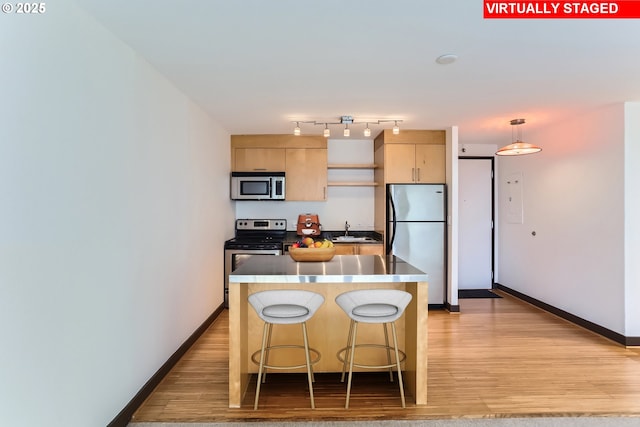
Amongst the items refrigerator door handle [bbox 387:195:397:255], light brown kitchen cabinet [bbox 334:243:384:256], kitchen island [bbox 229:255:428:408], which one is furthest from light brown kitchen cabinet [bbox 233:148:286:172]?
kitchen island [bbox 229:255:428:408]

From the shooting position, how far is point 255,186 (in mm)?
5051

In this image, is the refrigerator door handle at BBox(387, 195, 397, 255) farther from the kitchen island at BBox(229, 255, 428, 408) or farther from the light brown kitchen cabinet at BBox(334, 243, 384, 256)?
the kitchen island at BBox(229, 255, 428, 408)

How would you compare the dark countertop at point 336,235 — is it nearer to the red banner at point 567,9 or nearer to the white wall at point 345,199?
the white wall at point 345,199

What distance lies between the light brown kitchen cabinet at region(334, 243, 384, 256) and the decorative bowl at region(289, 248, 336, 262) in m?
1.93

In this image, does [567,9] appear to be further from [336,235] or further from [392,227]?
[336,235]

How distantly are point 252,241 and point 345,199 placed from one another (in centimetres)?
161

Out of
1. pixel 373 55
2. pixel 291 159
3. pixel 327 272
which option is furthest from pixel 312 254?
pixel 291 159

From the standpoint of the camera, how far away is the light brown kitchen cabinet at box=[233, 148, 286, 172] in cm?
517

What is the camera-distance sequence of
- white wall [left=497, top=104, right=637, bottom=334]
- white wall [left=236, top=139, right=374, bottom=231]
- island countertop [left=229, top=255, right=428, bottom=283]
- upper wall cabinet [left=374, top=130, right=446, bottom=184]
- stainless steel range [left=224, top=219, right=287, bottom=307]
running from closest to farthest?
1. island countertop [left=229, top=255, right=428, bottom=283]
2. white wall [left=497, top=104, right=637, bottom=334]
3. stainless steel range [left=224, top=219, right=287, bottom=307]
4. upper wall cabinet [left=374, top=130, right=446, bottom=184]
5. white wall [left=236, top=139, right=374, bottom=231]

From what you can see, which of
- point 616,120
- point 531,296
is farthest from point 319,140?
point 531,296

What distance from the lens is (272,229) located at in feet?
17.6

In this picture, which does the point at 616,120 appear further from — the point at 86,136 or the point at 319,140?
the point at 86,136

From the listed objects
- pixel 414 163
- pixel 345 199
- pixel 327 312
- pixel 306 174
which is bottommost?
pixel 327 312

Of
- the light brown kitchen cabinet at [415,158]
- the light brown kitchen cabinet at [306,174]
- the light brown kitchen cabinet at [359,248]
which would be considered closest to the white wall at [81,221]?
the light brown kitchen cabinet at [306,174]
